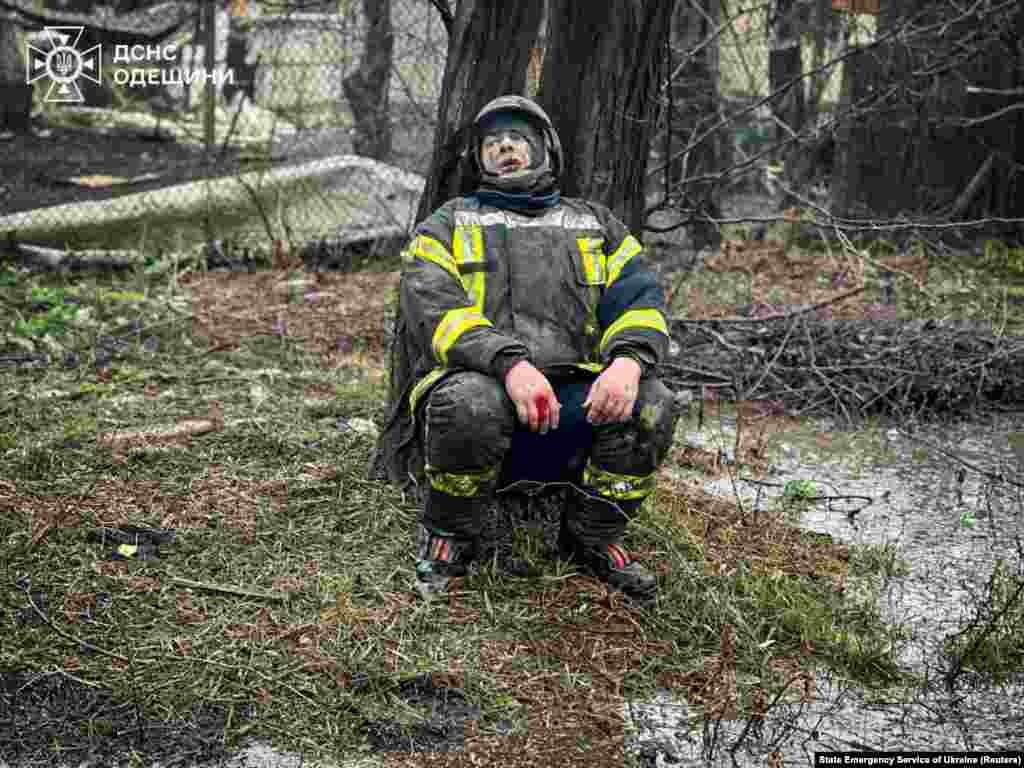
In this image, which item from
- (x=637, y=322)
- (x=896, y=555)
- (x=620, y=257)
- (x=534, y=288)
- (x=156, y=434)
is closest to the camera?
(x=637, y=322)

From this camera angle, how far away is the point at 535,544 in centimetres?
433

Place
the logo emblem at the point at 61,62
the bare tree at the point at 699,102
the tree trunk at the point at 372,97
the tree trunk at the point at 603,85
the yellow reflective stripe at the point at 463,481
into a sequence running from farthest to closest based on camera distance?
the logo emblem at the point at 61,62, the tree trunk at the point at 372,97, the bare tree at the point at 699,102, the tree trunk at the point at 603,85, the yellow reflective stripe at the point at 463,481

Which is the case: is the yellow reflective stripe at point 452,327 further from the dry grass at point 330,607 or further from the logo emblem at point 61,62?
the logo emblem at point 61,62

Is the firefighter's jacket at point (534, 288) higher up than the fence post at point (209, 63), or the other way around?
the fence post at point (209, 63)

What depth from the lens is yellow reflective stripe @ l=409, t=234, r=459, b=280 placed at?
414cm

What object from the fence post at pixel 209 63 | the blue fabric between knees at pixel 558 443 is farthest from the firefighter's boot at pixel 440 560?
the fence post at pixel 209 63

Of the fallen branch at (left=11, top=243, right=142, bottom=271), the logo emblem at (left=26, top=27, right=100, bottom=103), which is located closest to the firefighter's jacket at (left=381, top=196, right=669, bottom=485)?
the fallen branch at (left=11, top=243, right=142, bottom=271)

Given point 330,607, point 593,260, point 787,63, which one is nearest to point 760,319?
point 593,260

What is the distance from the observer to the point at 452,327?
13.0 ft

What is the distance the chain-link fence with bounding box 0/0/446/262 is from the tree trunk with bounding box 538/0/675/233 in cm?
329

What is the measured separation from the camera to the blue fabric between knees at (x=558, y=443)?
158 inches

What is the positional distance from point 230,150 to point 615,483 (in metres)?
9.53

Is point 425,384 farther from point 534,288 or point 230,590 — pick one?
point 230,590

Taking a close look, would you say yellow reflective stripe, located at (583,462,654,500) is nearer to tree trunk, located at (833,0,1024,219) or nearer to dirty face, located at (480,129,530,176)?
dirty face, located at (480,129,530,176)
